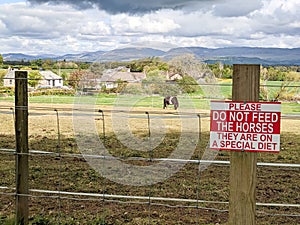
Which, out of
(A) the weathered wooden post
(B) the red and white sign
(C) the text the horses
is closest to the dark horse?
(C) the text the horses

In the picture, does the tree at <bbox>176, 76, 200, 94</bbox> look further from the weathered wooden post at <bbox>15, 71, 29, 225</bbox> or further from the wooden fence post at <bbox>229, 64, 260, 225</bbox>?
the wooden fence post at <bbox>229, 64, 260, 225</bbox>

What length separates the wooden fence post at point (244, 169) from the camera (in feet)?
6.73

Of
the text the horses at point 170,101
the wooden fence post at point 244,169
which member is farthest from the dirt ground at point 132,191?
the wooden fence post at point 244,169

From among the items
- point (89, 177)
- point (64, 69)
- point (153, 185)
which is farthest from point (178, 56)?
point (89, 177)

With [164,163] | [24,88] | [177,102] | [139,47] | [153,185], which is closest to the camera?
[24,88]

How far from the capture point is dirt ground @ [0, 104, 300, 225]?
3396 mm

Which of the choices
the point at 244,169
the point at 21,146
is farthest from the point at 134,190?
the point at 244,169

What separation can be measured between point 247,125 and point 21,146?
171cm

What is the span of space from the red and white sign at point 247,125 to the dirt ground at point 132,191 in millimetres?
827

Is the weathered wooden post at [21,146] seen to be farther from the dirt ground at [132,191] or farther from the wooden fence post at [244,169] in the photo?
the wooden fence post at [244,169]

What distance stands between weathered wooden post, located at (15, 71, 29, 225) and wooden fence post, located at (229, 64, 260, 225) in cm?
158

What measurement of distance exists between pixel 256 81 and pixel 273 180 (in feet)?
9.65

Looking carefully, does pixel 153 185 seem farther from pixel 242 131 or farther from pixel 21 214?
pixel 242 131

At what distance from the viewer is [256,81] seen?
81.0 inches
